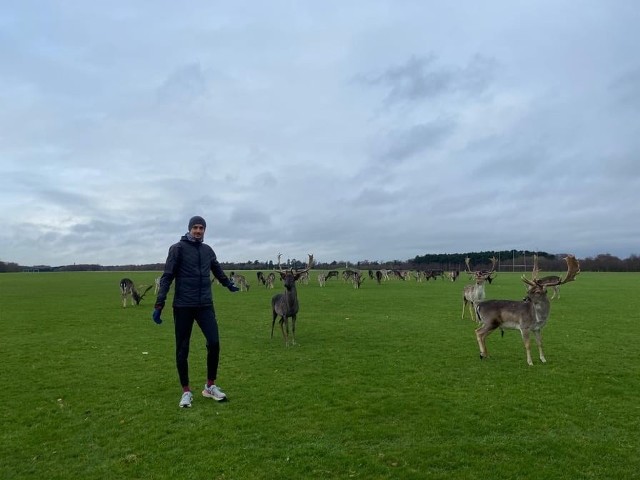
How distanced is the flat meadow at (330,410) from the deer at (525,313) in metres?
0.66

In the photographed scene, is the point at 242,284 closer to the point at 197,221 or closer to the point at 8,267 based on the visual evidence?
the point at 197,221

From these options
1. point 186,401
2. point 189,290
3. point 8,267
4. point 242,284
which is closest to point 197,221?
point 189,290

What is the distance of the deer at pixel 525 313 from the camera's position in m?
10.9

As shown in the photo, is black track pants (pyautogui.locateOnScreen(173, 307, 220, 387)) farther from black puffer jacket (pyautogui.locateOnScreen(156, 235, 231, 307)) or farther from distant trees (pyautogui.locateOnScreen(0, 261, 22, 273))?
distant trees (pyautogui.locateOnScreen(0, 261, 22, 273))

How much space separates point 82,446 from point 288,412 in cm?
283

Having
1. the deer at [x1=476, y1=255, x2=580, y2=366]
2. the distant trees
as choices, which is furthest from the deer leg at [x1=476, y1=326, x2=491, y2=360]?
the distant trees

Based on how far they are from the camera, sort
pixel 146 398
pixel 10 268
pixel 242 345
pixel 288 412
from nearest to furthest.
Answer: pixel 288 412 → pixel 146 398 → pixel 242 345 → pixel 10 268

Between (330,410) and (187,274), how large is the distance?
3065mm

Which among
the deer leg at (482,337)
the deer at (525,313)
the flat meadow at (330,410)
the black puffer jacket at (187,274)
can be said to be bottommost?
the flat meadow at (330,410)

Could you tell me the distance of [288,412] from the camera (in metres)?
7.59

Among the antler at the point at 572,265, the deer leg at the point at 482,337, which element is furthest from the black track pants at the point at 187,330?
the antler at the point at 572,265

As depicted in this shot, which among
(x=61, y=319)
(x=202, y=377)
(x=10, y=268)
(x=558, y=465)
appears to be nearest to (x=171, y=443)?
(x=202, y=377)

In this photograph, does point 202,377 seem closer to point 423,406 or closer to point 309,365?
point 309,365

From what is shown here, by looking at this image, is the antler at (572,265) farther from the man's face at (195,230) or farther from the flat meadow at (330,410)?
the man's face at (195,230)
